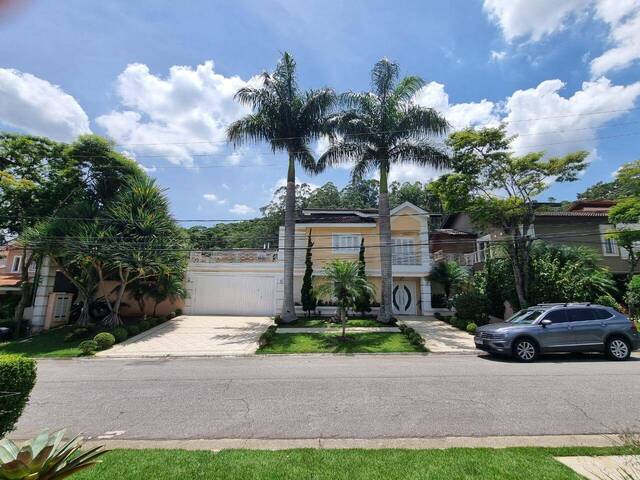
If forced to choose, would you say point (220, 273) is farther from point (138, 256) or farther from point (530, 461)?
point (530, 461)

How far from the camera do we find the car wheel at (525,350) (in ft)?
35.2

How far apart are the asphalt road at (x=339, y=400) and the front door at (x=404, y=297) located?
13.3 meters

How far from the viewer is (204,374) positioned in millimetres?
9617

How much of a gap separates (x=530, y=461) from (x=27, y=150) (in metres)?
25.5

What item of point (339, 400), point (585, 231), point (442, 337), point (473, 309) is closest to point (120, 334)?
point (339, 400)

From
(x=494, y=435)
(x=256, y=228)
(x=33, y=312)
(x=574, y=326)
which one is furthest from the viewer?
(x=256, y=228)

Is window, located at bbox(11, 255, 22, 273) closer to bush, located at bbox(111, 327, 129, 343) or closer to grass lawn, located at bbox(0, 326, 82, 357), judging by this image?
grass lawn, located at bbox(0, 326, 82, 357)

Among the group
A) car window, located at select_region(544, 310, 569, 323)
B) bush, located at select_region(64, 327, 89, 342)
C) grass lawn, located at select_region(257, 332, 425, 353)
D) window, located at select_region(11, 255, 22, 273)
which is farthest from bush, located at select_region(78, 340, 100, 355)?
window, located at select_region(11, 255, 22, 273)

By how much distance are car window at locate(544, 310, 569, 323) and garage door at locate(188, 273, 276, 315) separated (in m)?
16.3

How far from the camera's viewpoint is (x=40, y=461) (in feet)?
8.27

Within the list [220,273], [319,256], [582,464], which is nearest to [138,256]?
[220,273]

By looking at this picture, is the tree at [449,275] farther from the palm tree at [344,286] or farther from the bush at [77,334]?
the bush at [77,334]

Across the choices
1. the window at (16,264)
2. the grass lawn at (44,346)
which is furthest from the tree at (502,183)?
the window at (16,264)

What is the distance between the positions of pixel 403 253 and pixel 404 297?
10.4ft
